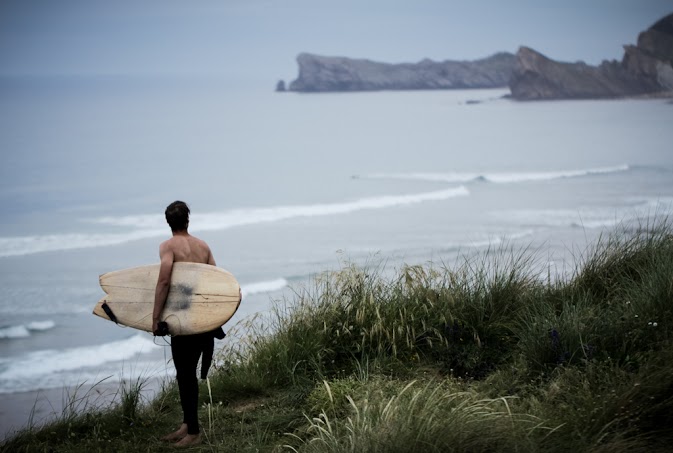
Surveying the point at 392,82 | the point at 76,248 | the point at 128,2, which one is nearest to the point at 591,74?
the point at 392,82

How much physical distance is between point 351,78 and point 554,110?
31.9 m

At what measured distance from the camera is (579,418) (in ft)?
13.5

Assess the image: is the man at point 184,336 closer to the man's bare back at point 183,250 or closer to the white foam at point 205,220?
the man's bare back at point 183,250

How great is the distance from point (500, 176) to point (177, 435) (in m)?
38.5

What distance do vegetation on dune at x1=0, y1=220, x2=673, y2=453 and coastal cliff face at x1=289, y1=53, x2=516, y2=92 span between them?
82.6 m

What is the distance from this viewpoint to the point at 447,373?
584cm

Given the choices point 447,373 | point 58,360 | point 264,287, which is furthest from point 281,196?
point 447,373

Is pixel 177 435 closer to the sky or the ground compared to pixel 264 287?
closer to the sky

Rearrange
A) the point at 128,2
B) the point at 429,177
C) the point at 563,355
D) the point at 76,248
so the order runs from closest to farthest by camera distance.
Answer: the point at 563,355 → the point at 76,248 → the point at 429,177 → the point at 128,2

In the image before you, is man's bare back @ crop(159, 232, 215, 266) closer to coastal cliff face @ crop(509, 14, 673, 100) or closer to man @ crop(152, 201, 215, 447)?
man @ crop(152, 201, 215, 447)

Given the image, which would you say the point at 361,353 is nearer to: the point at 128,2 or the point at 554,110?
the point at 554,110

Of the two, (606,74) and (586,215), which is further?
(606,74)

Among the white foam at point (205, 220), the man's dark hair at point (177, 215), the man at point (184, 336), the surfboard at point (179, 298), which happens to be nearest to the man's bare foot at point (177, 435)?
the man at point (184, 336)

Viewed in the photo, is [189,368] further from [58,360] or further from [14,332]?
[14,332]
